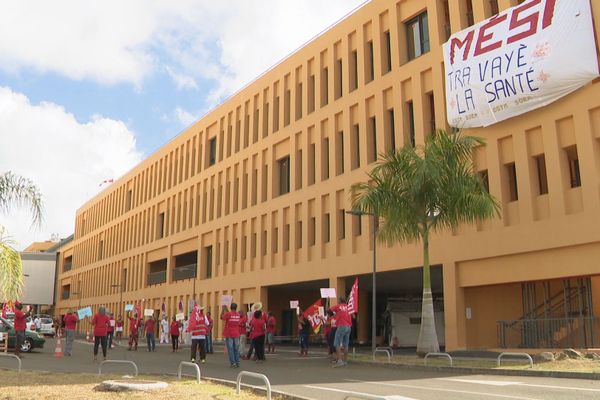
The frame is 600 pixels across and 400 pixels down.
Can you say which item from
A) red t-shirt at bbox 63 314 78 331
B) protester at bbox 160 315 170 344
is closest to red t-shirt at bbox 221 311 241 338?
red t-shirt at bbox 63 314 78 331

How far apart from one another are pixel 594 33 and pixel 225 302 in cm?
2142

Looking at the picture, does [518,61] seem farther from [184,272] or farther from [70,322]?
[184,272]

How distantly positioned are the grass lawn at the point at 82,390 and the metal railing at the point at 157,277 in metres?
38.2

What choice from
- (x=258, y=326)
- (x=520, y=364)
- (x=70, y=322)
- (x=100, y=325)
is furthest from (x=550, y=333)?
(x=70, y=322)

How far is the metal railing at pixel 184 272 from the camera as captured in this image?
155 ft

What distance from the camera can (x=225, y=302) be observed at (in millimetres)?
33375

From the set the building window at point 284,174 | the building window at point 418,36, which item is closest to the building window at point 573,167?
the building window at point 418,36

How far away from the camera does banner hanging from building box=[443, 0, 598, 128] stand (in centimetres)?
2072

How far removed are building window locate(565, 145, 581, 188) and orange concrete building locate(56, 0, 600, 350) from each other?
0.05 meters

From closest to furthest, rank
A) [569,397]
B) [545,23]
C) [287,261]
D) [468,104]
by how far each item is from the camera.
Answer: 1. [569,397]
2. [545,23]
3. [468,104]
4. [287,261]

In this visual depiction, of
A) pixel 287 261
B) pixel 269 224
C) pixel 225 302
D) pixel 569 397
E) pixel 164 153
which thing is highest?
pixel 164 153

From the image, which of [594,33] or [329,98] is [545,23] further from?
[329,98]

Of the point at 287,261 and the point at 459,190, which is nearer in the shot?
the point at 459,190

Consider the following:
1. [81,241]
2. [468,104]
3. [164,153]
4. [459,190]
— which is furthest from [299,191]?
[81,241]
